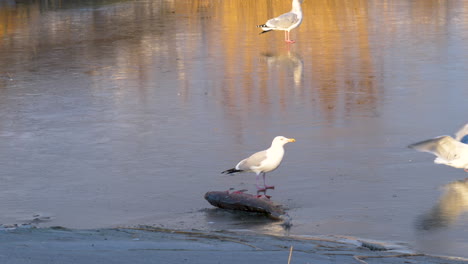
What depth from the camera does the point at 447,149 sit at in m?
8.86

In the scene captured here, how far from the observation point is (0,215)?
8078 millimetres

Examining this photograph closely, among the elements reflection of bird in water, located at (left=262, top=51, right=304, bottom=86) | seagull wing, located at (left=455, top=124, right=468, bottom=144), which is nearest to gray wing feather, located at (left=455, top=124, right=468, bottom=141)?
seagull wing, located at (left=455, top=124, right=468, bottom=144)

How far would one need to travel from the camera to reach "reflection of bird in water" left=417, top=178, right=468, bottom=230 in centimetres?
748

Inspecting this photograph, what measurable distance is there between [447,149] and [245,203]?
87.5 inches

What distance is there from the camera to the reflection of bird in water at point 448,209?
7484 mm

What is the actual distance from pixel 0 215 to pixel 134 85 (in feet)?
24.1

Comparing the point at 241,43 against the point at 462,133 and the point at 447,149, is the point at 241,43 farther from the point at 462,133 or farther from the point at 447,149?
the point at 447,149

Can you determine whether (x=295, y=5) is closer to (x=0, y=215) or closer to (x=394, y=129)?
(x=394, y=129)

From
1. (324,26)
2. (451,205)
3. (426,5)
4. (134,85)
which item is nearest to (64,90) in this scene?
(134,85)

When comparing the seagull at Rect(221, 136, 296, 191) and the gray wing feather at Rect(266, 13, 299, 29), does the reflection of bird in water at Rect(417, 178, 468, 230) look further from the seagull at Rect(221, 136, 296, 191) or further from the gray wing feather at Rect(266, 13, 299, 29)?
the gray wing feather at Rect(266, 13, 299, 29)

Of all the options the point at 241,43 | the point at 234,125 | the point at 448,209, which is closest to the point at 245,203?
the point at 448,209

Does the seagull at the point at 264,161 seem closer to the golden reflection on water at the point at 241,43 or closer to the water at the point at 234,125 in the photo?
the water at the point at 234,125

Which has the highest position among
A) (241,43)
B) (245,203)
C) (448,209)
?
(241,43)

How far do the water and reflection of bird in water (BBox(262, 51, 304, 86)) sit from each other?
65 millimetres
